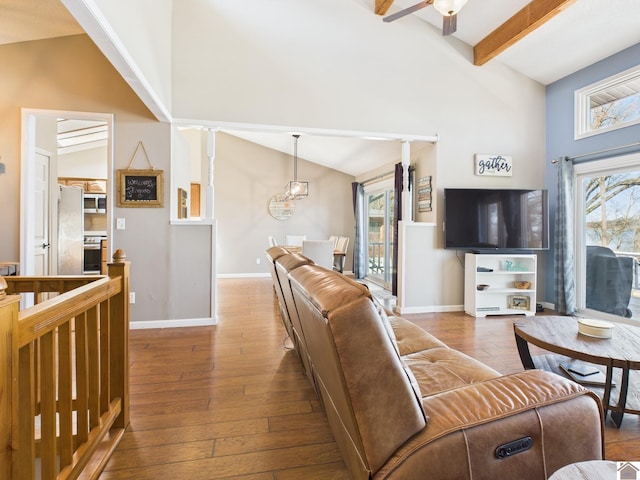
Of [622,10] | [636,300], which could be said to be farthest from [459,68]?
[636,300]

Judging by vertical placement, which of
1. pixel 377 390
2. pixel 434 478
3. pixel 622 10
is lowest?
pixel 434 478

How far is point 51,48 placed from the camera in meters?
3.30

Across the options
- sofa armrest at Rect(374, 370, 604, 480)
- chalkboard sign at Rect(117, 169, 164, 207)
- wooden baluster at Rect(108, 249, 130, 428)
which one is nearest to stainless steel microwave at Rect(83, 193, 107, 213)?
chalkboard sign at Rect(117, 169, 164, 207)

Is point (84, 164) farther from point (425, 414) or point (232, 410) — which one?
point (425, 414)

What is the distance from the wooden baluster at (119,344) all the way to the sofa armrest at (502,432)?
1506 millimetres

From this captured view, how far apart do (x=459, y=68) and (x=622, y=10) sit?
5.29 feet

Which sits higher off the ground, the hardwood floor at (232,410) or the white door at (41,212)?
the white door at (41,212)

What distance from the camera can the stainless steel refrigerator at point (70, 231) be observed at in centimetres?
576

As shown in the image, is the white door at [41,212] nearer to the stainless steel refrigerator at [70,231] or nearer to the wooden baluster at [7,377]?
the stainless steel refrigerator at [70,231]

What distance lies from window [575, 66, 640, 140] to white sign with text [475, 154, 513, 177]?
83cm

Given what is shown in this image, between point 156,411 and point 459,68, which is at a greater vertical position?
point 459,68

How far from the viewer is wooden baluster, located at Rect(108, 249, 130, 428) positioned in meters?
1.81

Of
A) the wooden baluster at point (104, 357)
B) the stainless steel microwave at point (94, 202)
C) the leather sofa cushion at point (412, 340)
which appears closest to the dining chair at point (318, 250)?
the leather sofa cushion at point (412, 340)

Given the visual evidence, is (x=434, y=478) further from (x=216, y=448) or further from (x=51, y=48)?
(x=51, y=48)
